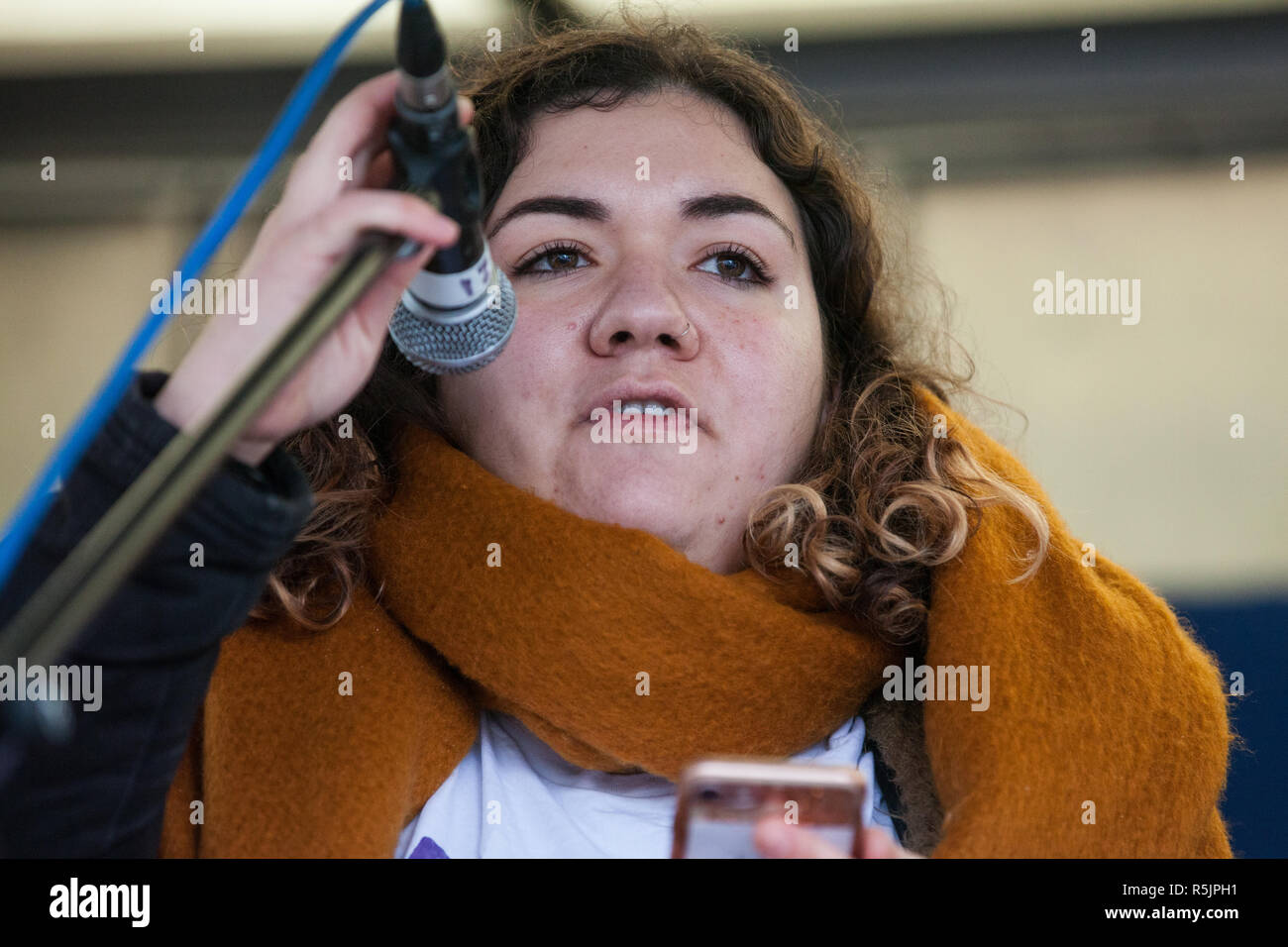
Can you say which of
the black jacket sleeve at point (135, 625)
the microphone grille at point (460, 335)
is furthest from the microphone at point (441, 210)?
the black jacket sleeve at point (135, 625)

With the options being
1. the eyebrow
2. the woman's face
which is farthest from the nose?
the eyebrow

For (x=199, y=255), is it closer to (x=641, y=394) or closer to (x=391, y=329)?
(x=391, y=329)

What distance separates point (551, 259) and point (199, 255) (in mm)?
606

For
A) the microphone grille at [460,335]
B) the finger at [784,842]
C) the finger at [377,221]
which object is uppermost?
the finger at [377,221]

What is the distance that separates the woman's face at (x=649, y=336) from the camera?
3.50 ft

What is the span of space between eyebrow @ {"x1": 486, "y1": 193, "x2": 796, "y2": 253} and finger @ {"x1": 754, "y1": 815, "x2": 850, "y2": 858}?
676 mm

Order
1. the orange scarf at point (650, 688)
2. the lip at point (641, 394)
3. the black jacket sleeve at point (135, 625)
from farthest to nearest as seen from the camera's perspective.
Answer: the lip at point (641, 394)
the orange scarf at point (650, 688)
the black jacket sleeve at point (135, 625)

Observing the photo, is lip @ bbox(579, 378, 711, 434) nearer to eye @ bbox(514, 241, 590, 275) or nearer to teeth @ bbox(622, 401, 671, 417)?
teeth @ bbox(622, 401, 671, 417)

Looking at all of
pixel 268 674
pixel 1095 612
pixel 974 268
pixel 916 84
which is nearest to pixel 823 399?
pixel 1095 612

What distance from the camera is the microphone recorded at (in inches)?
23.5

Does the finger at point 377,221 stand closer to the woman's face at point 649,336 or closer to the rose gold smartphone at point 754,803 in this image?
the rose gold smartphone at point 754,803

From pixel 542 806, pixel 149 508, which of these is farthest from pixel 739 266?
pixel 149 508

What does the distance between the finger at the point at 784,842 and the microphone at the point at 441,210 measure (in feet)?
1.07
